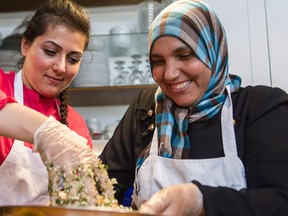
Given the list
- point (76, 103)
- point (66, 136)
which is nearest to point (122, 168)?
point (66, 136)

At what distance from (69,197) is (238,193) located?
381 mm

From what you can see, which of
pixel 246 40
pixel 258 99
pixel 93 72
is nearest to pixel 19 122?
pixel 258 99

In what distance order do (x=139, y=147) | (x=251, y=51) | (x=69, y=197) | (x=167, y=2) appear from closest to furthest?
(x=69, y=197), (x=139, y=147), (x=251, y=51), (x=167, y=2)

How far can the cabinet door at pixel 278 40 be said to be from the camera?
200cm

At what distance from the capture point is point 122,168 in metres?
1.25

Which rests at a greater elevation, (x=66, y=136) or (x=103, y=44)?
(x=103, y=44)

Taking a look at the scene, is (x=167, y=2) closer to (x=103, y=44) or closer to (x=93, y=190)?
(x=103, y=44)

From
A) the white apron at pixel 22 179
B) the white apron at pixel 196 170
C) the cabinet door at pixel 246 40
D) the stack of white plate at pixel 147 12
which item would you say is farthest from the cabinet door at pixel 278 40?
the white apron at pixel 22 179

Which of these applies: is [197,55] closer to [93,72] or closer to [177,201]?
[177,201]

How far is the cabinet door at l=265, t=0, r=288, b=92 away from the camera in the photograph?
2.00 metres

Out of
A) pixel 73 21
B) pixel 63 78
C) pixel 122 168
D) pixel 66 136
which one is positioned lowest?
pixel 122 168

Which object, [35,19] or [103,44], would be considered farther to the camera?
[103,44]

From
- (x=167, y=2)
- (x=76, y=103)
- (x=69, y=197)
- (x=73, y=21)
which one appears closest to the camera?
(x=69, y=197)

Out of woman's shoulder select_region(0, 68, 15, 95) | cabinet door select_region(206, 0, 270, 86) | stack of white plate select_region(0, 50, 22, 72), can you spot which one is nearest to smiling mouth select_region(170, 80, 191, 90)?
woman's shoulder select_region(0, 68, 15, 95)
